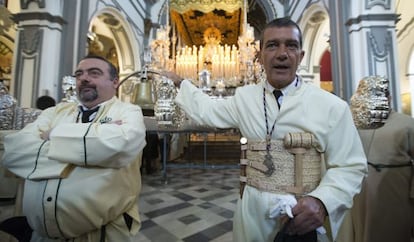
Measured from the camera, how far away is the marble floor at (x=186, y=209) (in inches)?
88.5

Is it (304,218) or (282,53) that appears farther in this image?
(282,53)

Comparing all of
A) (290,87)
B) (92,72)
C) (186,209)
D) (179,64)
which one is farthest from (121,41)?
(290,87)

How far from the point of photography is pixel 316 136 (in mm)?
1007

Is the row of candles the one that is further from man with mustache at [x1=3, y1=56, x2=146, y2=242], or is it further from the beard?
man with mustache at [x1=3, y1=56, x2=146, y2=242]

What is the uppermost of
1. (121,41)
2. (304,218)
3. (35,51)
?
(121,41)

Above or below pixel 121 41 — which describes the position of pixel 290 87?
below

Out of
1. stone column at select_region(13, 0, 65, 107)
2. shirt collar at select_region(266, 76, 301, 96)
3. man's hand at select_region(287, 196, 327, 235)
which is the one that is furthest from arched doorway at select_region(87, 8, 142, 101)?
man's hand at select_region(287, 196, 327, 235)

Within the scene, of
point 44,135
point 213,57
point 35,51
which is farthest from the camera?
point 213,57

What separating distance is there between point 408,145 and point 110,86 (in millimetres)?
1928

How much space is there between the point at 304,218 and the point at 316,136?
12.4 inches

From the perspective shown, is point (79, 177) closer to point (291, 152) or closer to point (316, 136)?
point (291, 152)

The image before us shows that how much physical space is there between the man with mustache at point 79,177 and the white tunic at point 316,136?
1.91 feet

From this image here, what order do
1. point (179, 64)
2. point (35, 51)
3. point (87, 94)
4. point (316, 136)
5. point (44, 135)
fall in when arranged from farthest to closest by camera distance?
point (179, 64) < point (35, 51) < point (87, 94) < point (44, 135) < point (316, 136)

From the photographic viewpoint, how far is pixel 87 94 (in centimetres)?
148
